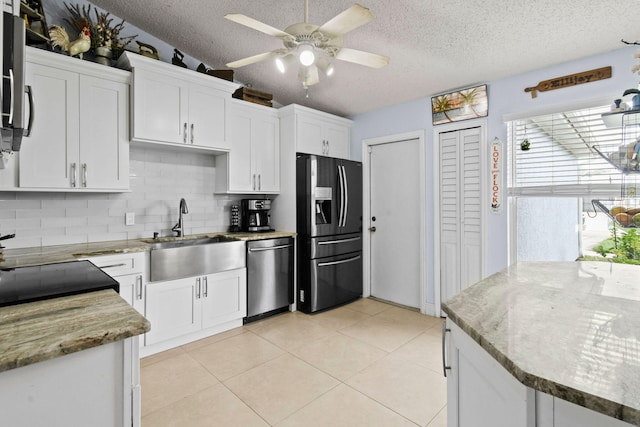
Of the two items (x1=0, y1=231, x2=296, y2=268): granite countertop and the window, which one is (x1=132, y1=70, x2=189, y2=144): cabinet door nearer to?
(x1=0, y1=231, x2=296, y2=268): granite countertop

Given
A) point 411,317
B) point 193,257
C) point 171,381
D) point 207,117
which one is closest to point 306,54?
point 207,117

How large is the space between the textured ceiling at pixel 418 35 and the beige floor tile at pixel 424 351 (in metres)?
2.59

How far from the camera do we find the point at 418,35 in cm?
267

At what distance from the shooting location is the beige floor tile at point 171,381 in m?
2.07

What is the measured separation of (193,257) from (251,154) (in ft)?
4.47

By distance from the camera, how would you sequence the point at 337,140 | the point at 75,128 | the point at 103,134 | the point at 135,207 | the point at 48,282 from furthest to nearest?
1. the point at 337,140
2. the point at 135,207
3. the point at 103,134
4. the point at 75,128
5. the point at 48,282

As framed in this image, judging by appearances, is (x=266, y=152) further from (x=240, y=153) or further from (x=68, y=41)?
(x=68, y=41)

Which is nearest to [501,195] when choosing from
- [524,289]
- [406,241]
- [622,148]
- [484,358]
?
[406,241]

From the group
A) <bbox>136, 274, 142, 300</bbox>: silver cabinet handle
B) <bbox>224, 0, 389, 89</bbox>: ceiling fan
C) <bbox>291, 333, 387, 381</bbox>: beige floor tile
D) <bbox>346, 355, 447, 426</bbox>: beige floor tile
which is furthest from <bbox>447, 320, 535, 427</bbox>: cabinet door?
<bbox>136, 274, 142, 300</bbox>: silver cabinet handle

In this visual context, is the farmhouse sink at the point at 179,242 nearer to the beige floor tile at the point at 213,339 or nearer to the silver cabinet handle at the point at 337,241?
the beige floor tile at the point at 213,339

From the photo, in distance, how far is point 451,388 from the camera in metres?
1.18

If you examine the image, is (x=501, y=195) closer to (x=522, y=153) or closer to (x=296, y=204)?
(x=522, y=153)

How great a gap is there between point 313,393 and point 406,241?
227cm

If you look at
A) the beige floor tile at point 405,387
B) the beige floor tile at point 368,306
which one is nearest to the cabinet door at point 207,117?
the beige floor tile at point 368,306
